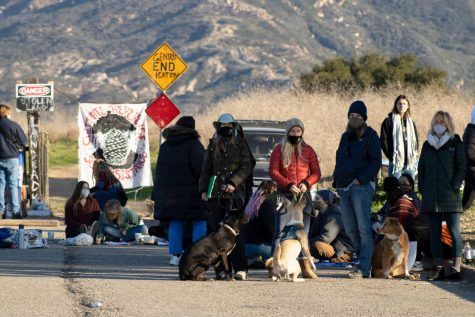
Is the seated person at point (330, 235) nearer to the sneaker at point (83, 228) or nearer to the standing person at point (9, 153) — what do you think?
the sneaker at point (83, 228)

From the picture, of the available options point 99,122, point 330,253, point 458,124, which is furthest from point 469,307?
point 458,124

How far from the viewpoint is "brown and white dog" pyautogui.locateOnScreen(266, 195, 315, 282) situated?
14.3 m

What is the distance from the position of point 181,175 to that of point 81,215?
18.2 ft

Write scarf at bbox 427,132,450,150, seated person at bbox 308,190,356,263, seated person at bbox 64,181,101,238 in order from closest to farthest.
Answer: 1. scarf at bbox 427,132,450,150
2. seated person at bbox 308,190,356,263
3. seated person at bbox 64,181,101,238

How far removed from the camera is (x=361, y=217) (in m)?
14.9

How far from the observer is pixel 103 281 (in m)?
14.4

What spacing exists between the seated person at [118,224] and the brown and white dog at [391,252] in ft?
21.4

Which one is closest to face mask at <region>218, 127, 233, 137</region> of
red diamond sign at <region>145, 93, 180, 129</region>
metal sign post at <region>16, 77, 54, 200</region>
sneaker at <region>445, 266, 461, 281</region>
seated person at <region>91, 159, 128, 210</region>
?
sneaker at <region>445, 266, 461, 281</region>

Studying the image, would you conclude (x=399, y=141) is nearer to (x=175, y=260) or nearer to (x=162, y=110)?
(x=175, y=260)

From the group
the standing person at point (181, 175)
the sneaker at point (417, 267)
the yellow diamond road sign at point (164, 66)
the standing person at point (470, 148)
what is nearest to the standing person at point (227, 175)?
the standing person at point (181, 175)

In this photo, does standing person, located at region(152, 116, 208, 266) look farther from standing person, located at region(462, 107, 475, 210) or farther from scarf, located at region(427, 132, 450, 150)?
standing person, located at region(462, 107, 475, 210)

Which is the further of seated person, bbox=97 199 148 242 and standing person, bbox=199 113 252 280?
seated person, bbox=97 199 148 242

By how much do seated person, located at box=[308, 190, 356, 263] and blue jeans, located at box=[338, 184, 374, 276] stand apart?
1.56 meters

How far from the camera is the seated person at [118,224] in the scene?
20672mm
